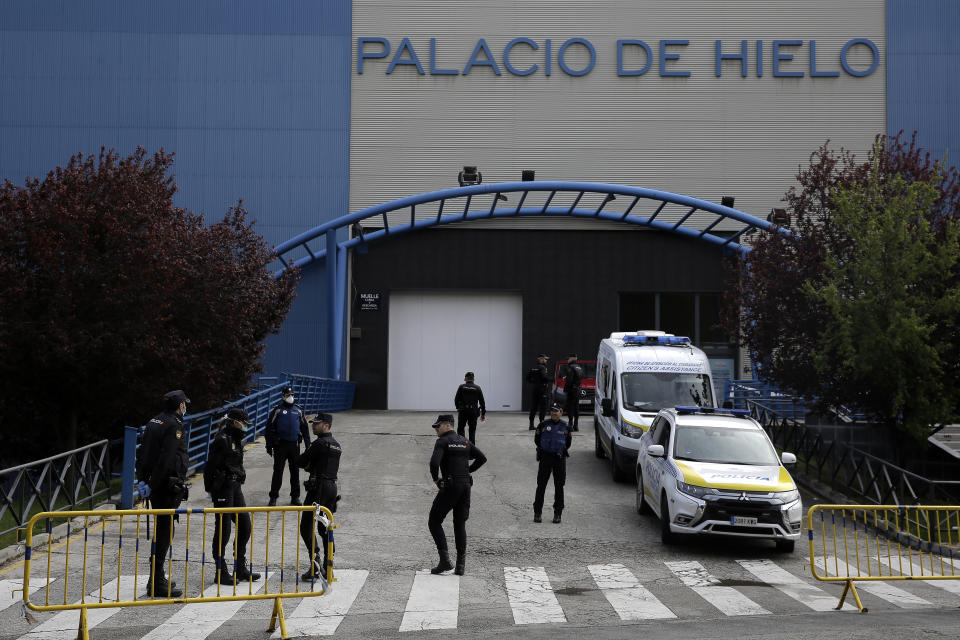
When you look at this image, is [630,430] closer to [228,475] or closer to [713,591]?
[713,591]

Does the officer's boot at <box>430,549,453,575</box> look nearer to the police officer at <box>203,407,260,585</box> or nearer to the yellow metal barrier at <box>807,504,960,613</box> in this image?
the police officer at <box>203,407,260,585</box>

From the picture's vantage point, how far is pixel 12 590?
9305mm

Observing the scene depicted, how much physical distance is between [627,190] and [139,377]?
19665mm

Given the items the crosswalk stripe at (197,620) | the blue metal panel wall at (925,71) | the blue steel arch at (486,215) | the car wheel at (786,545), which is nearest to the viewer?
the crosswalk stripe at (197,620)

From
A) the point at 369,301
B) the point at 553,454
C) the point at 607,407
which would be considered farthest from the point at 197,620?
the point at 369,301

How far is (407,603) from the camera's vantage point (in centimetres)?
923

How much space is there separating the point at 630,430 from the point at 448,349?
19.2 m

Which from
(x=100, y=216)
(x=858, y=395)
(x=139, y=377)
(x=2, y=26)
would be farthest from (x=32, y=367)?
(x=2, y=26)

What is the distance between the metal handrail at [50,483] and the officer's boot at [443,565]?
4.87 m

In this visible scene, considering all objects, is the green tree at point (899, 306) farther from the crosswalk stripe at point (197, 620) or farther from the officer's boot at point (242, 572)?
the crosswalk stripe at point (197, 620)

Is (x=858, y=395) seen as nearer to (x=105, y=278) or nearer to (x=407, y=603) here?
(x=407, y=603)

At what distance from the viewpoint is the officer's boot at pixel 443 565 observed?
1062 cm

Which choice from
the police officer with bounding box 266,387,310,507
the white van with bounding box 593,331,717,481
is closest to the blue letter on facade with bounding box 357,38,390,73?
the white van with bounding box 593,331,717,481

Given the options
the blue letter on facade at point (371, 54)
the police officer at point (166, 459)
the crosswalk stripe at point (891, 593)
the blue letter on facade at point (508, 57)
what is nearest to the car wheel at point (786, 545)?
the crosswalk stripe at point (891, 593)
